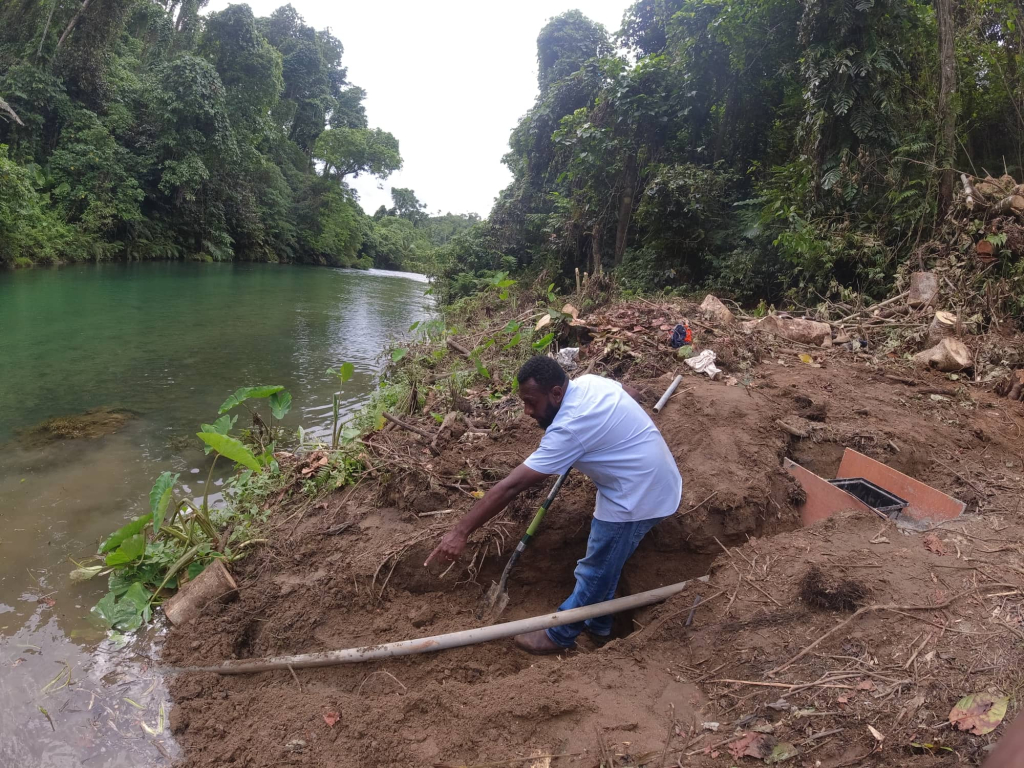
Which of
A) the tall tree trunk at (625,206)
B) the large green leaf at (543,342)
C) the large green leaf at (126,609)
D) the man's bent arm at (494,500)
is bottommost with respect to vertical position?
the large green leaf at (126,609)

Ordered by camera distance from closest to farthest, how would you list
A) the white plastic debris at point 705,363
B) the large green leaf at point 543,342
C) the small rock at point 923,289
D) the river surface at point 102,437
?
the river surface at point 102,437, the white plastic debris at point 705,363, the large green leaf at point 543,342, the small rock at point 923,289

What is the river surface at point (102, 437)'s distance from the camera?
2916 millimetres

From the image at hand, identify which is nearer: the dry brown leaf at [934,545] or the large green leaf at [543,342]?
the dry brown leaf at [934,545]

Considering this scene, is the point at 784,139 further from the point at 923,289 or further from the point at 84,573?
the point at 84,573

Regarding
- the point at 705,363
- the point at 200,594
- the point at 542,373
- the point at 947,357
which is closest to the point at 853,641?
the point at 542,373

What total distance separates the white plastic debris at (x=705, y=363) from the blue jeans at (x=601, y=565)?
2.34 m

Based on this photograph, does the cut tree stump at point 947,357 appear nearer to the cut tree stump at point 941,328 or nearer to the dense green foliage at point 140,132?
the cut tree stump at point 941,328

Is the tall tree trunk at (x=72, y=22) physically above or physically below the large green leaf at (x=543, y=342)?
above

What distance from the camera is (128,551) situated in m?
3.77

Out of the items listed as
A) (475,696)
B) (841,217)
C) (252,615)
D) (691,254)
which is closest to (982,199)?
(841,217)

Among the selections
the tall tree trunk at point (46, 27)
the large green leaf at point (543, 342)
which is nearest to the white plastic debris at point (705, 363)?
the large green leaf at point (543, 342)

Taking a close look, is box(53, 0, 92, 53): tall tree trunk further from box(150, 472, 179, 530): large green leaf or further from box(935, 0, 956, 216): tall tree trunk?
box(935, 0, 956, 216): tall tree trunk

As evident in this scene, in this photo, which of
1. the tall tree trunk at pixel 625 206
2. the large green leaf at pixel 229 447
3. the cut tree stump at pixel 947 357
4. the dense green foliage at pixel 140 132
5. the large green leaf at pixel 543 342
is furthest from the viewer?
the dense green foliage at pixel 140 132

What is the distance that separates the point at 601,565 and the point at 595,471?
1.77 ft
